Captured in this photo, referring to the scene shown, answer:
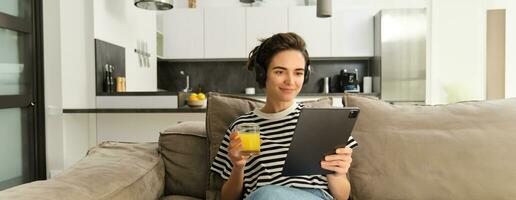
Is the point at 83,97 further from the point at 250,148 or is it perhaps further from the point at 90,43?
the point at 250,148

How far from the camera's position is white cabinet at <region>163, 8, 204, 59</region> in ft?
17.7

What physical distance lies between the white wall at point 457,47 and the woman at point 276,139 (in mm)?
4283

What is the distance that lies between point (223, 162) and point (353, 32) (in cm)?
408

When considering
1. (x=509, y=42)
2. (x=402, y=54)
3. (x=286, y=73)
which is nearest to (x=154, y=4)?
(x=286, y=73)

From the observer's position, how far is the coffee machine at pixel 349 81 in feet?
18.1

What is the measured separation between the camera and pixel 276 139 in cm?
148

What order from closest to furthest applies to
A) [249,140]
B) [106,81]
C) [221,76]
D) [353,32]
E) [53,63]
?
1. [249,140]
2. [53,63]
3. [106,81]
4. [353,32]
5. [221,76]

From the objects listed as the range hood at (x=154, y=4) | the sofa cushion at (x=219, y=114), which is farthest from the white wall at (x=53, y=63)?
the sofa cushion at (x=219, y=114)

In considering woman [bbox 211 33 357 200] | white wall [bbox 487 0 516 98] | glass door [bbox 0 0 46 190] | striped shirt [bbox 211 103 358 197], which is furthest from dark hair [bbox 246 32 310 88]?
white wall [bbox 487 0 516 98]

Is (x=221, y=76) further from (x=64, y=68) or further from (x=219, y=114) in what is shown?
(x=219, y=114)

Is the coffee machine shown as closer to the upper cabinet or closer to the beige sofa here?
the upper cabinet

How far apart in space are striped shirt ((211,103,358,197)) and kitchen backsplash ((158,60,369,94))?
13.9 ft

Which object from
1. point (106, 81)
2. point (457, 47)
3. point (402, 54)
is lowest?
point (106, 81)

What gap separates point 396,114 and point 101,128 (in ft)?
8.74
